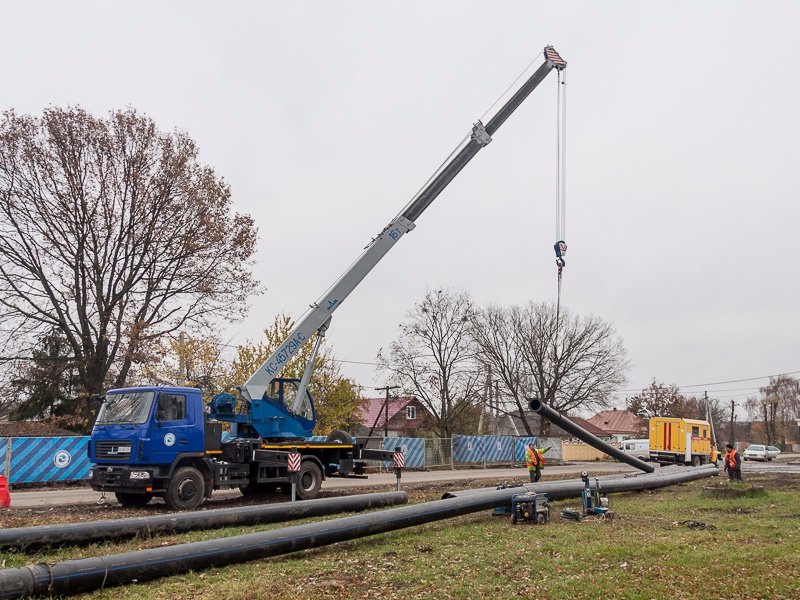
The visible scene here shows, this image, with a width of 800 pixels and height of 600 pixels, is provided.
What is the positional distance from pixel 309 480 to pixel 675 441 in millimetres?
22610

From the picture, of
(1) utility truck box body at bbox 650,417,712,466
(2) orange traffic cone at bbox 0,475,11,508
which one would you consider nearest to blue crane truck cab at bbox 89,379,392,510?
(2) orange traffic cone at bbox 0,475,11,508

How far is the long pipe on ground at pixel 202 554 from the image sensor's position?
6777 millimetres

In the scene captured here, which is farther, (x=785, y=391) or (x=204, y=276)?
(x=785, y=391)

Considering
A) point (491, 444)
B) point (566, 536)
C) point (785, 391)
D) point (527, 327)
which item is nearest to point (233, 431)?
point (566, 536)

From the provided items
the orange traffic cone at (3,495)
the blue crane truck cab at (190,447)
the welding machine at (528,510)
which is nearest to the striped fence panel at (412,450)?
the blue crane truck cab at (190,447)

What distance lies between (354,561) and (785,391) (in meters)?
103

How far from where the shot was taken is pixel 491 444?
41.6 meters

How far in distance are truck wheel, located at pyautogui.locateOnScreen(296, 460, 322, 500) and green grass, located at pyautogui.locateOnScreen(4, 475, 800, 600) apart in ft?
17.3

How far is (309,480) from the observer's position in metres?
17.5

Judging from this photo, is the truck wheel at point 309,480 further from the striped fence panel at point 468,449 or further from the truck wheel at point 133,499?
the striped fence panel at point 468,449

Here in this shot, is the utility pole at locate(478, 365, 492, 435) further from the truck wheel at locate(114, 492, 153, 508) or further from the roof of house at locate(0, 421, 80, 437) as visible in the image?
the truck wheel at locate(114, 492, 153, 508)

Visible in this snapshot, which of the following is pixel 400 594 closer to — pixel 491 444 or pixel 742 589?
pixel 742 589

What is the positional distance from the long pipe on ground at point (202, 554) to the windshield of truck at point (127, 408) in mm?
6395

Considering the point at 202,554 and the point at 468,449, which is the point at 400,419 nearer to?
the point at 468,449
